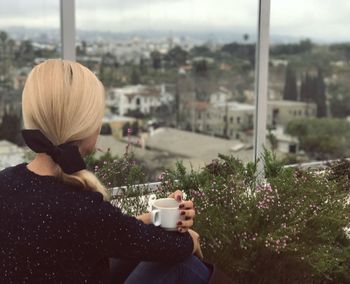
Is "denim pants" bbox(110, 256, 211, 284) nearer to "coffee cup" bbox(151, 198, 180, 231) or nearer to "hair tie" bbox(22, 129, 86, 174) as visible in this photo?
"coffee cup" bbox(151, 198, 180, 231)

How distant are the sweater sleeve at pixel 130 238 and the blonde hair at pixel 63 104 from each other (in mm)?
96

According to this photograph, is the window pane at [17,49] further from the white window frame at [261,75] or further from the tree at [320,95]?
the tree at [320,95]

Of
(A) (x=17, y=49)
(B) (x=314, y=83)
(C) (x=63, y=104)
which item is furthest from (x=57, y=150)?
(B) (x=314, y=83)

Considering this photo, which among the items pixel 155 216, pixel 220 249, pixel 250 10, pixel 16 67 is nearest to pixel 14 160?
pixel 16 67

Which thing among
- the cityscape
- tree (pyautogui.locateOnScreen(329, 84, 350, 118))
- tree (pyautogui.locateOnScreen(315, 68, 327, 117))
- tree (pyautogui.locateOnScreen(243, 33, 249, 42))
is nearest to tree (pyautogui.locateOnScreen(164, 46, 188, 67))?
the cityscape

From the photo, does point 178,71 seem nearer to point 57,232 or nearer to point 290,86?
point 290,86

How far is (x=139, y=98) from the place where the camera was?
4.12m

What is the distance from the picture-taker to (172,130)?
4336mm

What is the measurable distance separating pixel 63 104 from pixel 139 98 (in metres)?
2.70

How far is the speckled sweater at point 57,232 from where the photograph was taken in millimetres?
1429

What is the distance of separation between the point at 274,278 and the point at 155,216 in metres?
0.66

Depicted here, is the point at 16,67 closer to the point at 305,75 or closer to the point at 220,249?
the point at 220,249

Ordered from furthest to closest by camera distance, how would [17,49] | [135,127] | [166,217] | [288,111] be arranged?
[288,111] < [135,127] < [17,49] < [166,217]

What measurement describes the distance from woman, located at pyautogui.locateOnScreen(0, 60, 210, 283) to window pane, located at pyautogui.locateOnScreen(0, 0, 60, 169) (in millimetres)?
1772
